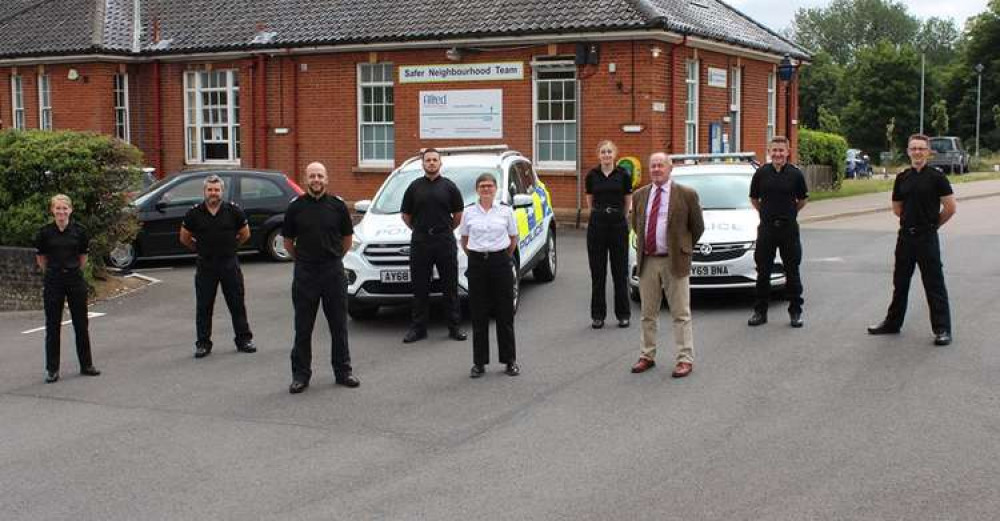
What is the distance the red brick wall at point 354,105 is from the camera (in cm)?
2320

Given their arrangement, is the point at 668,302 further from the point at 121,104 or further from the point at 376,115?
the point at 121,104

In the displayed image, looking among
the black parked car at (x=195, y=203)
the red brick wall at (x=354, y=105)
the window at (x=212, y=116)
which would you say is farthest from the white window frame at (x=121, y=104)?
the black parked car at (x=195, y=203)

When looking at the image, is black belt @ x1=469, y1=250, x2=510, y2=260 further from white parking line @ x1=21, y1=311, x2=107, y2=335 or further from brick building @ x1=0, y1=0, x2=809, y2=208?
brick building @ x1=0, y1=0, x2=809, y2=208

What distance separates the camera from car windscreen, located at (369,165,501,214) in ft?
42.8

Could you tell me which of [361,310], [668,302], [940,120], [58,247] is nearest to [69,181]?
[361,310]

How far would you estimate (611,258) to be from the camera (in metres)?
11.8

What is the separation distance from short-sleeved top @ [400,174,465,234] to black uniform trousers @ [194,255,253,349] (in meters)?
1.79

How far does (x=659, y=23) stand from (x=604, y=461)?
1659 cm

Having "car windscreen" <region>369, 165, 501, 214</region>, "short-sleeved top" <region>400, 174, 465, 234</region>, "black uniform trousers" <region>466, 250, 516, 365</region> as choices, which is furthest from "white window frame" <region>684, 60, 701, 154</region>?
"black uniform trousers" <region>466, 250, 516, 365</region>

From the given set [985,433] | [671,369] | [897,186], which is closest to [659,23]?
[897,186]

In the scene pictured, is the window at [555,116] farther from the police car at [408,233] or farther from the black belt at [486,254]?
the black belt at [486,254]

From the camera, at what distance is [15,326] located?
13.3 meters

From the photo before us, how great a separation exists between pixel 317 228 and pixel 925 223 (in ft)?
17.7

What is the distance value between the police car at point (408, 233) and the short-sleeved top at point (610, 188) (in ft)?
4.12
